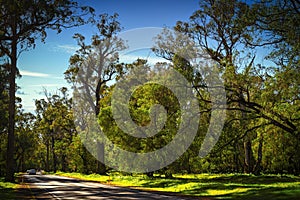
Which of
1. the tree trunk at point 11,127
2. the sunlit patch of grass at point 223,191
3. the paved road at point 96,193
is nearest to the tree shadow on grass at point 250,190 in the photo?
the sunlit patch of grass at point 223,191

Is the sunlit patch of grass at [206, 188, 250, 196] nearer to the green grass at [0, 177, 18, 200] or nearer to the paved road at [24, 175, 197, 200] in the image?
the paved road at [24, 175, 197, 200]

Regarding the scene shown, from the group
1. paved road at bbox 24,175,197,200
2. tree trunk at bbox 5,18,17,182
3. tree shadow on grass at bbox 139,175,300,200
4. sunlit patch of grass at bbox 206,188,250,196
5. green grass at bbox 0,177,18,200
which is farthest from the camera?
tree trunk at bbox 5,18,17,182

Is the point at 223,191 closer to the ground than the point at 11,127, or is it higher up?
closer to the ground

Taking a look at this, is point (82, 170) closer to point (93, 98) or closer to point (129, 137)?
point (93, 98)

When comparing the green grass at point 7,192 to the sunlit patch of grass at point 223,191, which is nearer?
the green grass at point 7,192

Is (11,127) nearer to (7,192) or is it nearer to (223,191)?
(7,192)

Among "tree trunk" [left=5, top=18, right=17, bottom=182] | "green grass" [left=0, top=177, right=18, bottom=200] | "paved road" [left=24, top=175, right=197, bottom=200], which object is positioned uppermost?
"tree trunk" [left=5, top=18, right=17, bottom=182]

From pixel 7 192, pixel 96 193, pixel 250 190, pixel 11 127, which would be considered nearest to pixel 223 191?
pixel 250 190

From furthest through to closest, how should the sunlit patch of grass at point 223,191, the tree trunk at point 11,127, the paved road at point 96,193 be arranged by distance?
the tree trunk at point 11,127
the sunlit patch of grass at point 223,191
the paved road at point 96,193

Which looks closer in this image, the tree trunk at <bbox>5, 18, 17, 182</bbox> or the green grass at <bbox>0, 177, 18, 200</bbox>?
the green grass at <bbox>0, 177, 18, 200</bbox>

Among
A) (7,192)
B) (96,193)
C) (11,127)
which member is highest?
(11,127)

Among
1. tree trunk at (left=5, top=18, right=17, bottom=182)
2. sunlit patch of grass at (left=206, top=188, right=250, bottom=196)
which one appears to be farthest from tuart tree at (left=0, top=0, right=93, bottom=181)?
sunlit patch of grass at (left=206, top=188, right=250, bottom=196)

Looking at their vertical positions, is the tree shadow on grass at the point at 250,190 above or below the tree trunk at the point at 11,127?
below

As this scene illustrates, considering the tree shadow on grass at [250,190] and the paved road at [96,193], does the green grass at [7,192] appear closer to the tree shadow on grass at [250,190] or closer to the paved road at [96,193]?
the paved road at [96,193]
